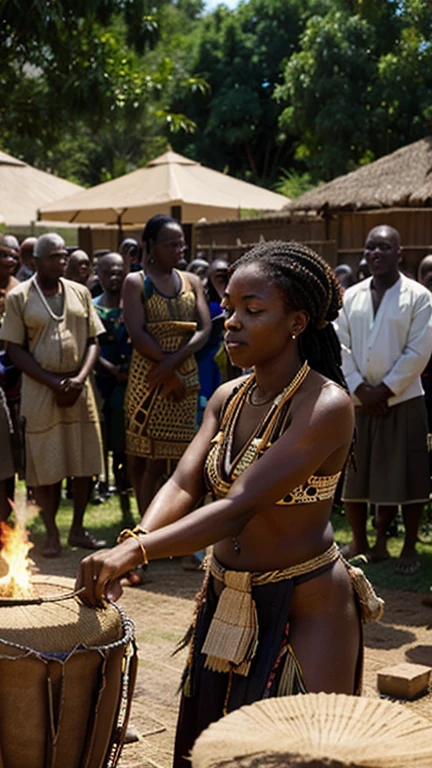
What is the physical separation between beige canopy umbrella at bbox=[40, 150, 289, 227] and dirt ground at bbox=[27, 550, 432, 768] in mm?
9788

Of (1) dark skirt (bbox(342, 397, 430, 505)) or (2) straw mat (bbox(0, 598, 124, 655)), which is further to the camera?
(1) dark skirt (bbox(342, 397, 430, 505))

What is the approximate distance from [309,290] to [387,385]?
4.15 m

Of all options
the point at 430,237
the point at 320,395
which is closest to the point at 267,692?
the point at 320,395

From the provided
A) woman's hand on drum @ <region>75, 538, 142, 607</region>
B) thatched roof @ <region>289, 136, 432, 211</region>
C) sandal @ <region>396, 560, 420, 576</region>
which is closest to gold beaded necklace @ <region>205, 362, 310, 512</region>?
woman's hand on drum @ <region>75, 538, 142, 607</region>

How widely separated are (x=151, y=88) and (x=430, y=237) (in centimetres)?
580

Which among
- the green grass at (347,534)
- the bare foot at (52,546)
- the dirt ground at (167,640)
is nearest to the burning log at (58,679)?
the dirt ground at (167,640)

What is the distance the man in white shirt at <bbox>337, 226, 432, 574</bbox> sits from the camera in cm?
743

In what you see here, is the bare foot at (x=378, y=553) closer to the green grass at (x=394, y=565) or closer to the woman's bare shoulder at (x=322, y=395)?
the green grass at (x=394, y=565)

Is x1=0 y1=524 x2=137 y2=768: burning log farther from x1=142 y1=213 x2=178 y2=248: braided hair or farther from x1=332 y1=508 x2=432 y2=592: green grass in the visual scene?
x1=142 y1=213 x2=178 y2=248: braided hair

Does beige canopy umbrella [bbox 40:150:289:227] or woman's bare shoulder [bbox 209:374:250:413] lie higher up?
beige canopy umbrella [bbox 40:150:289:227]

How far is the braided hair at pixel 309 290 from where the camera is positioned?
10.9ft

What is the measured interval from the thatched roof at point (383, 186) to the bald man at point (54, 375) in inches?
466

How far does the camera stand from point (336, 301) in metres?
3.46

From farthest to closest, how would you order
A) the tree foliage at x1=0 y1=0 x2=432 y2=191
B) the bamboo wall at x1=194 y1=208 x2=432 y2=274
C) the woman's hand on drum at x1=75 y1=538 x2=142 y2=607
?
1. the bamboo wall at x1=194 y1=208 x2=432 y2=274
2. the tree foliage at x1=0 y1=0 x2=432 y2=191
3. the woman's hand on drum at x1=75 y1=538 x2=142 y2=607
